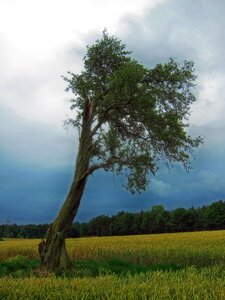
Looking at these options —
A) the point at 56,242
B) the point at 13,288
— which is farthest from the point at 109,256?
the point at 13,288

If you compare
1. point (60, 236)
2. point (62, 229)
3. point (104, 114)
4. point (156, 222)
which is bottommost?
point (60, 236)

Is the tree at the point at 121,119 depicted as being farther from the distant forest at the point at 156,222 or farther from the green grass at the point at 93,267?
the distant forest at the point at 156,222

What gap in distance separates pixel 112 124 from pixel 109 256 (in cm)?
1121

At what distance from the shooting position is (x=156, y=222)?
143 meters

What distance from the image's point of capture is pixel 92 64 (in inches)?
1223

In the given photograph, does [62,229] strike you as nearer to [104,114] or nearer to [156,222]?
[104,114]

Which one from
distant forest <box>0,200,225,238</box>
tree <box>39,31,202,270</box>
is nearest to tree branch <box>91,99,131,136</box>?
tree <box>39,31,202,270</box>

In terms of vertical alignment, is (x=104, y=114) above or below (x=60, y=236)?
above

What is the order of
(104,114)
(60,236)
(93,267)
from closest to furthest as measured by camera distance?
(60,236)
(93,267)
(104,114)

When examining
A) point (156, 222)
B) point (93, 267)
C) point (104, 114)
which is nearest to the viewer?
point (93, 267)

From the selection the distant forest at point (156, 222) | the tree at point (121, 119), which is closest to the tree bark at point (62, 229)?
the tree at point (121, 119)

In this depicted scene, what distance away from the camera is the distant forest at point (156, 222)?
135 meters

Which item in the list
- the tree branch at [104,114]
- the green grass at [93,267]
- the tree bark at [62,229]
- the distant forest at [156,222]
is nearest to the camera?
the green grass at [93,267]

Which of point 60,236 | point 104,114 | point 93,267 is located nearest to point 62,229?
point 60,236
